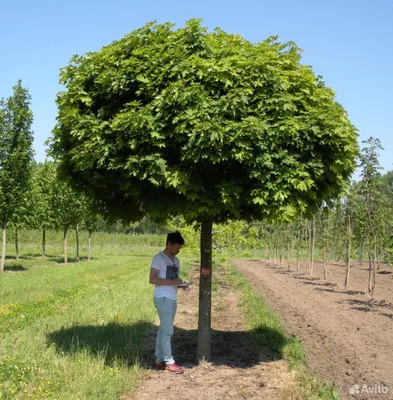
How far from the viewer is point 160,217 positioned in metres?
6.85

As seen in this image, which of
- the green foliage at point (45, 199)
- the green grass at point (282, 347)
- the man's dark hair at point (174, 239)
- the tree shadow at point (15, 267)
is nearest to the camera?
the green grass at point (282, 347)

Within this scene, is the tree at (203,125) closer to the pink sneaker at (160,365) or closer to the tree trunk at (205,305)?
the tree trunk at (205,305)

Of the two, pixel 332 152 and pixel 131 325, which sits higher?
pixel 332 152

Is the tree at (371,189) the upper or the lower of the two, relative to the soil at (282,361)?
upper

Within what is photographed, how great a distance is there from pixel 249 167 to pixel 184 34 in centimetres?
222

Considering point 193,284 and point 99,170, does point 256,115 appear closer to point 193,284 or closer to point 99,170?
point 99,170

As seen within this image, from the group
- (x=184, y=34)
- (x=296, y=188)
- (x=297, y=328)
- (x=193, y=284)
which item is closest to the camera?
(x=296, y=188)

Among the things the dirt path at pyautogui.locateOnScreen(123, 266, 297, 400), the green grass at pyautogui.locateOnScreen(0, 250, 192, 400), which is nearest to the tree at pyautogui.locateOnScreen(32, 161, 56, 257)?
the green grass at pyautogui.locateOnScreen(0, 250, 192, 400)

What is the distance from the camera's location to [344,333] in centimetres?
1050

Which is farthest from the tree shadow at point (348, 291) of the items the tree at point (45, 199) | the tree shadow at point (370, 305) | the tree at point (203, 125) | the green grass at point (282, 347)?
the tree at point (45, 199)

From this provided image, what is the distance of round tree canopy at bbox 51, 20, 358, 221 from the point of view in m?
6.25

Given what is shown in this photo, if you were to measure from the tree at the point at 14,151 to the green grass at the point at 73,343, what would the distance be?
32.7ft

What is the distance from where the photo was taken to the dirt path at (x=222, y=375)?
20.6ft

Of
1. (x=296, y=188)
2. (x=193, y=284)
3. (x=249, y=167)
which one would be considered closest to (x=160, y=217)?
(x=249, y=167)
